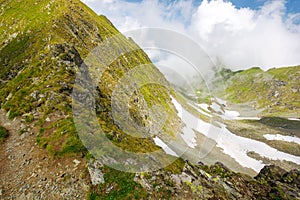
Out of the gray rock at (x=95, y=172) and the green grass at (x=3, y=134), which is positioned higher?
the gray rock at (x=95, y=172)

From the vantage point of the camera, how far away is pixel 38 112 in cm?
1822

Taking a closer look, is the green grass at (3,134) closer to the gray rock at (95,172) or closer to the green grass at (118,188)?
the gray rock at (95,172)

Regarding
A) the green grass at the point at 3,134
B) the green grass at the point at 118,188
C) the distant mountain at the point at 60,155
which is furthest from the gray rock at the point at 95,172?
the green grass at the point at 3,134

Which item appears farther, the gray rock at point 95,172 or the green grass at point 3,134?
the green grass at point 3,134

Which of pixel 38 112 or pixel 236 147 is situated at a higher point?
pixel 236 147

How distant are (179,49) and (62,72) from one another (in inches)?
621

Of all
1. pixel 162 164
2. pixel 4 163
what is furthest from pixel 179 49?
pixel 4 163

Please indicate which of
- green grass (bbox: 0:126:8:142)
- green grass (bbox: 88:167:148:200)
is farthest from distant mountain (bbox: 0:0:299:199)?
green grass (bbox: 0:126:8:142)

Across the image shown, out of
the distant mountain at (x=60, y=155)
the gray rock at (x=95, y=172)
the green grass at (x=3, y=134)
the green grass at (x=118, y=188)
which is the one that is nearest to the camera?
the green grass at (x=118, y=188)

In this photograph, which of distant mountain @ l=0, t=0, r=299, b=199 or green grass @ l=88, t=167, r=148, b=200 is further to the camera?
distant mountain @ l=0, t=0, r=299, b=199

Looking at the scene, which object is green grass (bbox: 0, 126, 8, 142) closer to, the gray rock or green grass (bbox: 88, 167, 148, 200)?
the gray rock

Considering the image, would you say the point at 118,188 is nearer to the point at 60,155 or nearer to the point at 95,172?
the point at 95,172

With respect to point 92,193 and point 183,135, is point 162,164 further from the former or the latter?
point 183,135

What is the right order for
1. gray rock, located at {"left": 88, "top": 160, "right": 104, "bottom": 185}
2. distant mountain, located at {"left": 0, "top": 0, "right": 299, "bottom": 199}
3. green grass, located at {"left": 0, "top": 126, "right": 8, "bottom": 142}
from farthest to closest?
1. green grass, located at {"left": 0, "top": 126, "right": 8, "bottom": 142}
2. gray rock, located at {"left": 88, "top": 160, "right": 104, "bottom": 185}
3. distant mountain, located at {"left": 0, "top": 0, "right": 299, "bottom": 199}
